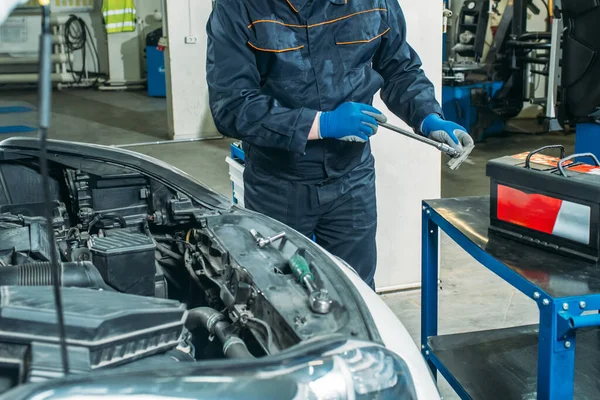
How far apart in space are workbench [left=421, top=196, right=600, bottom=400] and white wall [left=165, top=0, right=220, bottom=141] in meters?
5.34

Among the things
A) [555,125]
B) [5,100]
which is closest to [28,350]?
[555,125]

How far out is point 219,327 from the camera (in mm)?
1564

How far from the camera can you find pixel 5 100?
10.1 meters

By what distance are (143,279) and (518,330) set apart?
1.35 meters

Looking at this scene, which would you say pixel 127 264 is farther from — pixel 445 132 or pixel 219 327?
pixel 445 132

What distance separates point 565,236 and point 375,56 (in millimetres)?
1074

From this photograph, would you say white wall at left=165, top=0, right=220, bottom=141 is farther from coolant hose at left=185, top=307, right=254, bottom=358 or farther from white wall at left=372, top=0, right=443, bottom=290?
coolant hose at left=185, top=307, right=254, bottom=358

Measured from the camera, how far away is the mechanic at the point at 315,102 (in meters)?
2.28

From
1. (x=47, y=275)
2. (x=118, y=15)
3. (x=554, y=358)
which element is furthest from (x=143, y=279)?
(x=118, y=15)

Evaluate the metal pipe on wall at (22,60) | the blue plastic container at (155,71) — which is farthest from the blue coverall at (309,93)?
the metal pipe on wall at (22,60)

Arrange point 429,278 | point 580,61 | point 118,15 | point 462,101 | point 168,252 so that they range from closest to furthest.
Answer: point 168,252
point 429,278
point 580,61
point 462,101
point 118,15

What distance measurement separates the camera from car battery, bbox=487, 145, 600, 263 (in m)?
1.83

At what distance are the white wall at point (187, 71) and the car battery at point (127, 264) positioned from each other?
5739mm

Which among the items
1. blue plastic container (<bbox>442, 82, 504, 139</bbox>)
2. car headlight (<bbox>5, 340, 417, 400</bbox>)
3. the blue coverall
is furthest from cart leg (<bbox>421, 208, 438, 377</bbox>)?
blue plastic container (<bbox>442, 82, 504, 139</bbox>)
